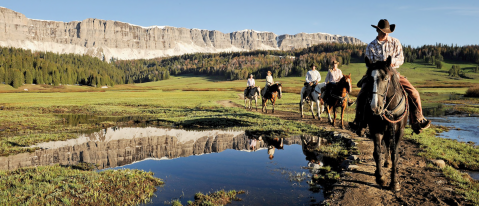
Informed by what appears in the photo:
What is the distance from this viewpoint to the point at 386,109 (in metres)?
7.30

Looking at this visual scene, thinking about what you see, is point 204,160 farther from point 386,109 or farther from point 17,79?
point 17,79

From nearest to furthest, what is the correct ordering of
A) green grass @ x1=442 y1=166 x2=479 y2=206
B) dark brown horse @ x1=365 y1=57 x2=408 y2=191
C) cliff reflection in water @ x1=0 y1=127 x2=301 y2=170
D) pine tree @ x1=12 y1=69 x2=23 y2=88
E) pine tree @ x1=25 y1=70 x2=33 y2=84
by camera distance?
1. green grass @ x1=442 y1=166 x2=479 y2=206
2. dark brown horse @ x1=365 y1=57 x2=408 y2=191
3. cliff reflection in water @ x1=0 y1=127 x2=301 y2=170
4. pine tree @ x1=12 y1=69 x2=23 y2=88
5. pine tree @ x1=25 y1=70 x2=33 y2=84

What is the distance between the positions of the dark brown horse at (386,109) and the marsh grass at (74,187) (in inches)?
257

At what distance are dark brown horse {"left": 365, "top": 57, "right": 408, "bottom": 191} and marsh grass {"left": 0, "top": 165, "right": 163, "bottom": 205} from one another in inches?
257

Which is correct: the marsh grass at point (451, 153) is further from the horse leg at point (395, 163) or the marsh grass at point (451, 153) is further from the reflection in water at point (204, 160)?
the reflection in water at point (204, 160)

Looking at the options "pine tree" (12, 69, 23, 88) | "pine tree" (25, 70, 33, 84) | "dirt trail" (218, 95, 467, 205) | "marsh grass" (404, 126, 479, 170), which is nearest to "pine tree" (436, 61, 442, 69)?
"marsh grass" (404, 126, 479, 170)

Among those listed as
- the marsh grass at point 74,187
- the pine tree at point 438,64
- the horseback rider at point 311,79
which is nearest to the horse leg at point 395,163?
the marsh grass at point 74,187

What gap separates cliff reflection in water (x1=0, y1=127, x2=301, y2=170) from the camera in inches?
440

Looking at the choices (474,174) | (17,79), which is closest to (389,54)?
(474,174)

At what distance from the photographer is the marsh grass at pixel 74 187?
6.71m

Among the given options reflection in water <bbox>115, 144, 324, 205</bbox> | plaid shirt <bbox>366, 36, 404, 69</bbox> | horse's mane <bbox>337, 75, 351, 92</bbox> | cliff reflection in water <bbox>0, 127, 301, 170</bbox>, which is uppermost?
plaid shirt <bbox>366, 36, 404, 69</bbox>

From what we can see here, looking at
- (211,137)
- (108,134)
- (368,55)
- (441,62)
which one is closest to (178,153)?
(211,137)

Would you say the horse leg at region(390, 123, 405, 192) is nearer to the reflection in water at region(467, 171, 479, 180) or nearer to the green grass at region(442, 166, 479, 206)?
the green grass at region(442, 166, 479, 206)

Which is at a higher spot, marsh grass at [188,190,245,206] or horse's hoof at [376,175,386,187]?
horse's hoof at [376,175,386,187]
